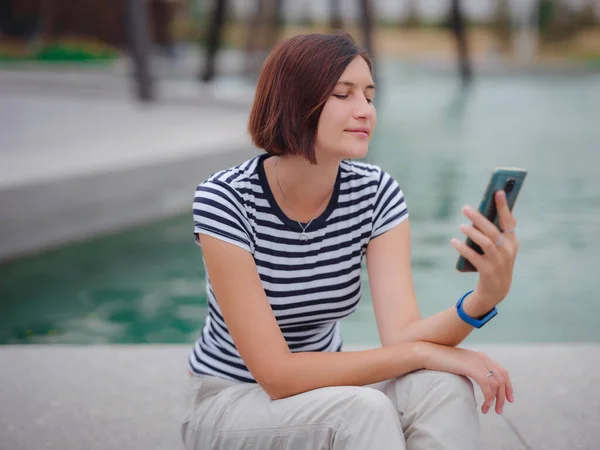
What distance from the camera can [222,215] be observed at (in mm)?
2238

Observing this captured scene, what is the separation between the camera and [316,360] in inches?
86.0

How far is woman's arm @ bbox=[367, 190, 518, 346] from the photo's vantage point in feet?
6.59

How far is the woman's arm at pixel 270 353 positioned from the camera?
2.16 meters

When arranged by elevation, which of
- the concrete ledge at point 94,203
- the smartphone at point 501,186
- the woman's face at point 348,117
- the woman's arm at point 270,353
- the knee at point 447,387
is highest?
the woman's face at point 348,117

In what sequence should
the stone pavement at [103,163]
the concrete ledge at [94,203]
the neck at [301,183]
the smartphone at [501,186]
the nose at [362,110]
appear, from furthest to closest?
the stone pavement at [103,163] < the concrete ledge at [94,203] < the neck at [301,183] < the nose at [362,110] < the smartphone at [501,186]

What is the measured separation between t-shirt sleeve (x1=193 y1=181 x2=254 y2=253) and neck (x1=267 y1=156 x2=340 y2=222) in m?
0.14

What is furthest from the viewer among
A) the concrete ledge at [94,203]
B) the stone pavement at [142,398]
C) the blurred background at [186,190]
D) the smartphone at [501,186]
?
the concrete ledge at [94,203]

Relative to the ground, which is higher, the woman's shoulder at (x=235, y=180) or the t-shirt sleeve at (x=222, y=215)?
the woman's shoulder at (x=235, y=180)

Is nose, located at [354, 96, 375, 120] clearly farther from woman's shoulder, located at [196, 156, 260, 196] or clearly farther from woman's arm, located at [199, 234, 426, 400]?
woman's arm, located at [199, 234, 426, 400]

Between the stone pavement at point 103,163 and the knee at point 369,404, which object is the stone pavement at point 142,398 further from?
the stone pavement at point 103,163

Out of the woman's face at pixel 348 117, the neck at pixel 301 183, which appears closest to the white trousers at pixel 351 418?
the neck at pixel 301 183

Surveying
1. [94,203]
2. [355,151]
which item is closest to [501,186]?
[355,151]

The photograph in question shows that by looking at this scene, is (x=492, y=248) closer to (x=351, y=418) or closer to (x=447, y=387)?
(x=447, y=387)

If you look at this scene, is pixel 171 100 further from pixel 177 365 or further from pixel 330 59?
pixel 330 59
